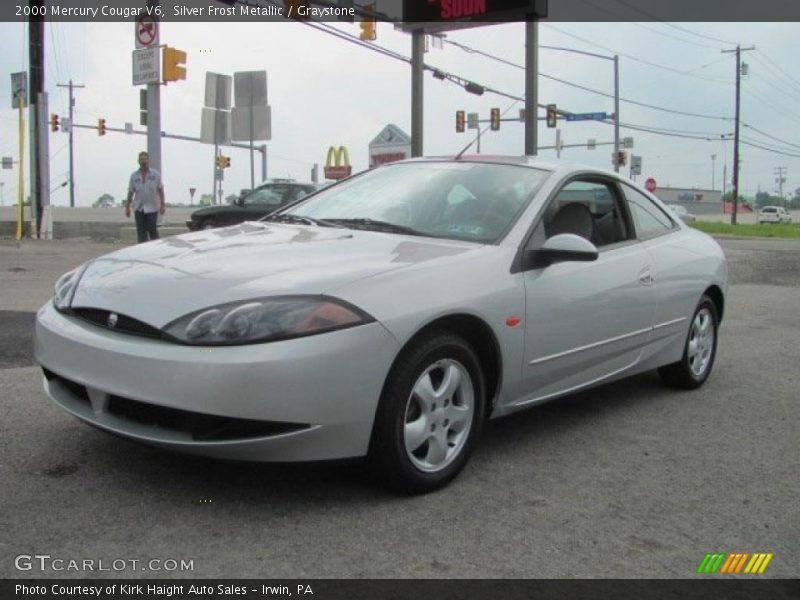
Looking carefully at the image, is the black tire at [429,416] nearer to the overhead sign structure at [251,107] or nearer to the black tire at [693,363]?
the black tire at [693,363]

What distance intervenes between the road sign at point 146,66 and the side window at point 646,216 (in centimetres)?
1282

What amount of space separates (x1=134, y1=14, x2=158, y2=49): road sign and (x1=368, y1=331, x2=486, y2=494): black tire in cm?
1413

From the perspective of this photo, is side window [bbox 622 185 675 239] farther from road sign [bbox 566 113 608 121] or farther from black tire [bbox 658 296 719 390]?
road sign [bbox 566 113 608 121]

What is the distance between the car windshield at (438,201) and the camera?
3895mm

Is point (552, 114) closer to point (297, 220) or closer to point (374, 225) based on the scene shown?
point (297, 220)

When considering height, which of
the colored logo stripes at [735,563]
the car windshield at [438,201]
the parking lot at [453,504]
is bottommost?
the colored logo stripes at [735,563]

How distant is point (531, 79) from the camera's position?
43.7 ft

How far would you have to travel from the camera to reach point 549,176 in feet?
13.7

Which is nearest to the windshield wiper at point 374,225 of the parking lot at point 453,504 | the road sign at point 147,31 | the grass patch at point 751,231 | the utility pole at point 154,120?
the parking lot at point 453,504

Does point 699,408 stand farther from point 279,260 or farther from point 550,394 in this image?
point 279,260

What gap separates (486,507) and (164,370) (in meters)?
1.34

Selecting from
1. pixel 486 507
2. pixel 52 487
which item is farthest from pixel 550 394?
pixel 52 487

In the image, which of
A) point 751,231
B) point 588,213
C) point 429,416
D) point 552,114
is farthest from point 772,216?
point 429,416

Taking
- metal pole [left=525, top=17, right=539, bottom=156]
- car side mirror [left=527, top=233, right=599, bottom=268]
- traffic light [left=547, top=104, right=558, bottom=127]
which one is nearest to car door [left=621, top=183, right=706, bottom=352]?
car side mirror [left=527, top=233, right=599, bottom=268]
